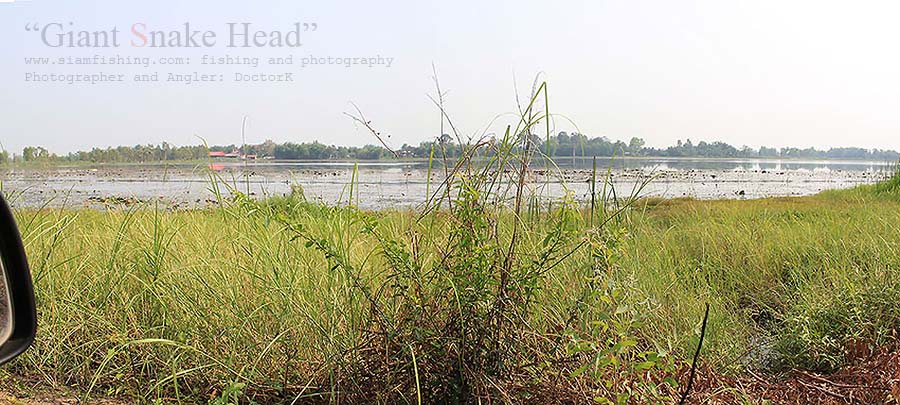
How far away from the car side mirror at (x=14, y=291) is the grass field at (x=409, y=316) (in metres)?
A: 0.63

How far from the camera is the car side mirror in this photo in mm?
1541

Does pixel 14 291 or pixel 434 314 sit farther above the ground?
pixel 14 291

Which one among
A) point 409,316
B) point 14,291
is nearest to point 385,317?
point 409,316

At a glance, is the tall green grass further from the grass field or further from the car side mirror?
the car side mirror

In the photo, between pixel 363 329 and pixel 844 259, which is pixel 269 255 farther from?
pixel 844 259

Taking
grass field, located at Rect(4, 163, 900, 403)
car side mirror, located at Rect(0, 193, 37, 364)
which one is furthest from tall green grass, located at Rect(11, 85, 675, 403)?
car side mirror, located at Rect(0, 193, 37, 364)

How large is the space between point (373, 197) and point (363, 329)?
36.2 ft

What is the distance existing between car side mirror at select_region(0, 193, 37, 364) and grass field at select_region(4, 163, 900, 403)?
635mm

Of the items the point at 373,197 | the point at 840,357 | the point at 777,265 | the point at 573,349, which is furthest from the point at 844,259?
the point at 373,197

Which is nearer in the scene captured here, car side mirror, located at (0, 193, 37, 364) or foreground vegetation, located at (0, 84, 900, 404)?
car side mirror, located at (0, 193, 37, 364)

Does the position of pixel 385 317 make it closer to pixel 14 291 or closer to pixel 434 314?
pixel 434 314

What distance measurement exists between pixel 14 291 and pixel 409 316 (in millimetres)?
1335

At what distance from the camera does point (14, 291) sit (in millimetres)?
1590

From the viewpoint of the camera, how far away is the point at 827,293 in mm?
4219
